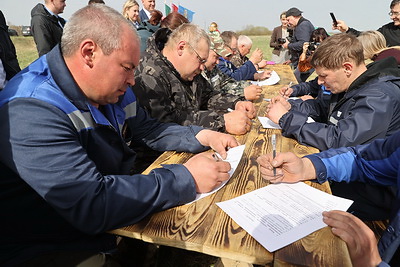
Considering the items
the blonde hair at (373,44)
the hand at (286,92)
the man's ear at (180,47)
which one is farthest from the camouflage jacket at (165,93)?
the blonde hair at (373,44)

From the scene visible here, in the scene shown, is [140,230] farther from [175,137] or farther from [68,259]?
[175,137]

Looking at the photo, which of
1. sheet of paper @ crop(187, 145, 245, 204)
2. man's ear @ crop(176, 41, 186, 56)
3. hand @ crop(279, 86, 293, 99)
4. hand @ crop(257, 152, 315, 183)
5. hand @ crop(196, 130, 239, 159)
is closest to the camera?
hand @ crop(257, 152, 315, 183)

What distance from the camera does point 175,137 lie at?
188 centimetres

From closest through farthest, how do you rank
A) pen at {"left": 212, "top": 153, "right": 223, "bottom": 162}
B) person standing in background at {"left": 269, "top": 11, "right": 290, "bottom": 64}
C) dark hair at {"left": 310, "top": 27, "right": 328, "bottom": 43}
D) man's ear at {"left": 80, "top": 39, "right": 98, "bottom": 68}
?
man's ear at {"left": 80, "top": 39, "right": 98, "bottom": 68}
pen at {"left": 212, "top": 153, "right": 223, "bottom": 162}
dark hair at {"left": 310, "top": 27, "right": 328, "bottom": 43}
person standing in background at {"left": 269, "top": 11, "right": 290, "bottom": 64}

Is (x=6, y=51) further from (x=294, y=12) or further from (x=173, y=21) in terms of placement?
(x=294, y=12)

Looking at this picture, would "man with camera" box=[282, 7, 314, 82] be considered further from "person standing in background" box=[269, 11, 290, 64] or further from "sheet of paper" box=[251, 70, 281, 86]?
"sheet of paper" box=[251, 70, 281, 86]

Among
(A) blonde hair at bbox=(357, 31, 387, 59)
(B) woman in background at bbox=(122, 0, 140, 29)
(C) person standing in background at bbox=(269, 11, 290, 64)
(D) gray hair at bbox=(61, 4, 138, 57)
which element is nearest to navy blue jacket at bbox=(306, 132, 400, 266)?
(D) gray hair at bbox=(61, 4, 138, 57)

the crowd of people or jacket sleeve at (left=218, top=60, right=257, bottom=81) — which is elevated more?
the crowd of people

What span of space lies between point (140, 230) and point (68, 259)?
0.43 m

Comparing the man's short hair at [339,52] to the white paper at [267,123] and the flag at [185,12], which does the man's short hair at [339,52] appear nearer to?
the white paper at [267,123]

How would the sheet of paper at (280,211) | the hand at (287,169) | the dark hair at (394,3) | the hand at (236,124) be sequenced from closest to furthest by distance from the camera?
the sheet of paper at (280,211) < the hand at (287,169) < the hand at (236,124) < the dark hair at (394,3)

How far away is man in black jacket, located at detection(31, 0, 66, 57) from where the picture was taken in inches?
170

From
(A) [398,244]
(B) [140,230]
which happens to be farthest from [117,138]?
(A) [398,244]

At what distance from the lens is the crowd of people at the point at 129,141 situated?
1.06 m
